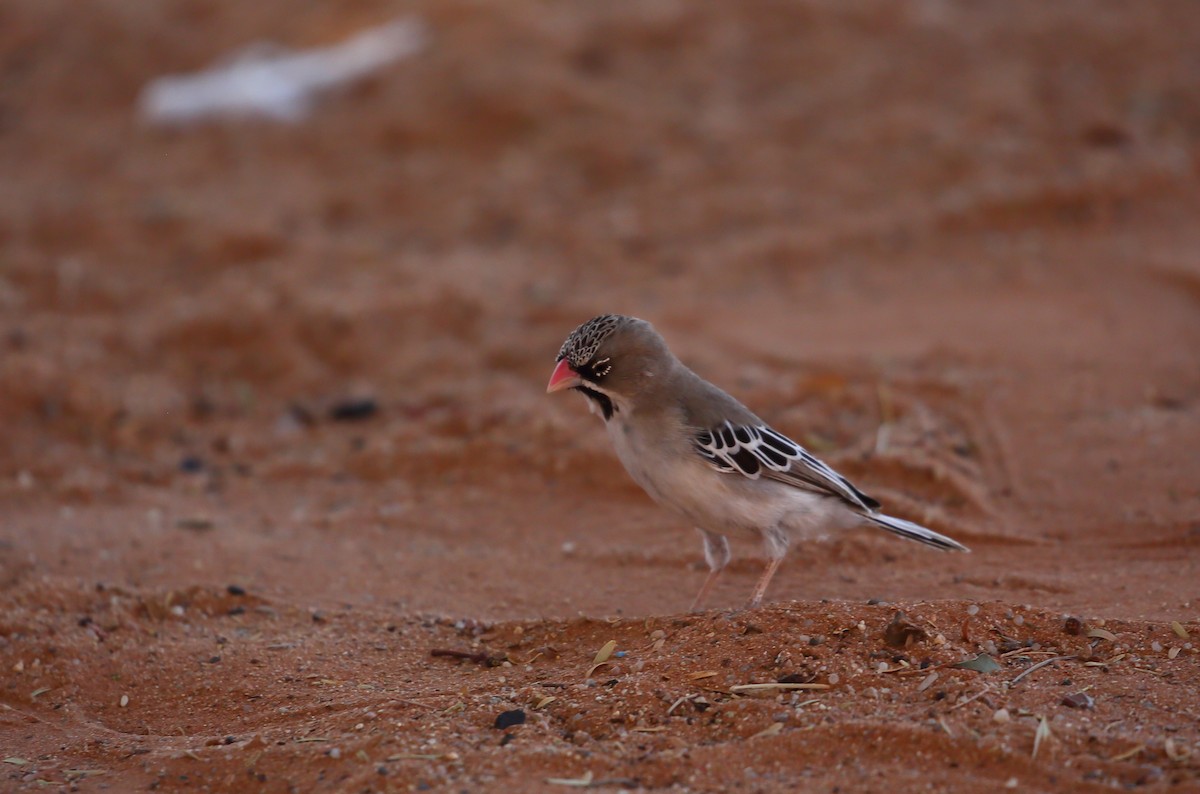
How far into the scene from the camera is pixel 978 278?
31.3 feet

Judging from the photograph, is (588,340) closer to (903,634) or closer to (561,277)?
(903,634)

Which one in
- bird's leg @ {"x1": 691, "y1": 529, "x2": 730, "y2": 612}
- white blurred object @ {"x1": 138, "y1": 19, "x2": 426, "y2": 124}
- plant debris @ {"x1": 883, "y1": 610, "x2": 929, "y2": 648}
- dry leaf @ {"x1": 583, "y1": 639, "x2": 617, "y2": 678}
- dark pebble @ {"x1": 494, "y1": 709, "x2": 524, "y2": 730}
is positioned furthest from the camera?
white blurred object @ {"x1": 138, "y1": 19, "x2": 426, "y2": 124}

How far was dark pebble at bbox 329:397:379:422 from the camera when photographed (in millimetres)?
8648

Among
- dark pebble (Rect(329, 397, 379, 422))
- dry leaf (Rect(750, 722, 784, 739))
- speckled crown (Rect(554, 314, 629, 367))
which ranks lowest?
dry leaf (Rect(750, 722, 784, 739))

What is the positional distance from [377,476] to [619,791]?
4235mm

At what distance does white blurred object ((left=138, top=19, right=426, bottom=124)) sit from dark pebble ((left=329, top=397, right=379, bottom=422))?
16.7ft

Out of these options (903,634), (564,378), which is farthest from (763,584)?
(564,378)

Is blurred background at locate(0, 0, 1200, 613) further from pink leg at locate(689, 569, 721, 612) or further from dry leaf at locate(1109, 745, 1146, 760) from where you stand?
dry leaf at locate(1109, 745, 1146, 760)

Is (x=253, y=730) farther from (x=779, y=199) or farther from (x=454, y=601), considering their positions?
(x=779, y=199)

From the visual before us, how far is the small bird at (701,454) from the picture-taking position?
532cm

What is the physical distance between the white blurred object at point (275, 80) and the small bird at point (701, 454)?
825 centimetres

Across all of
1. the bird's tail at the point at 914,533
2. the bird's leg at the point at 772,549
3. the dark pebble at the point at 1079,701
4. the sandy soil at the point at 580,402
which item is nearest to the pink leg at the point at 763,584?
the bird's leg at the point at 772,549

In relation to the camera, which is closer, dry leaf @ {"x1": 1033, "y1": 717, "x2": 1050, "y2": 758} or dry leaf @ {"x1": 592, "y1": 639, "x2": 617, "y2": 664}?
dry leaf @ {"x1": 1033, "y1": 717, "x2": 1050, "y2": 758}

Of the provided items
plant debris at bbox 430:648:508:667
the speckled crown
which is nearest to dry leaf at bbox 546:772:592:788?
plant debris at bbox 430:648:508:667
